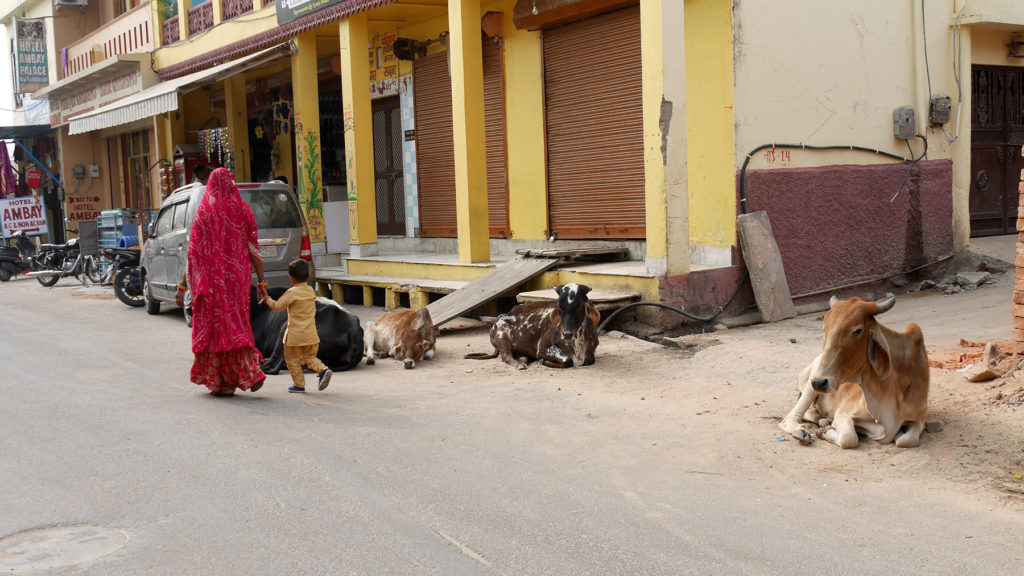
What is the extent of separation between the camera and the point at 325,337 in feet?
27.4

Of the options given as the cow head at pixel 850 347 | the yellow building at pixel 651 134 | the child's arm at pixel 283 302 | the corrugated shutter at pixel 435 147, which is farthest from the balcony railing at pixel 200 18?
the cow head at pixel 850 347

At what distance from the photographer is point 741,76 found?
393 inches

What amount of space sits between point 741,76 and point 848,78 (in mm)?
1898

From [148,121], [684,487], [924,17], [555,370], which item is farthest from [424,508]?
[148,121]

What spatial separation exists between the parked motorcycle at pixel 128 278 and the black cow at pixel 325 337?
664 cm

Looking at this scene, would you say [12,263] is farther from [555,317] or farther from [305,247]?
[555,317]

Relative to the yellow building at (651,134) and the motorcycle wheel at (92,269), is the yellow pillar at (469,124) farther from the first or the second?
the motorcycle wheel at (92,269)

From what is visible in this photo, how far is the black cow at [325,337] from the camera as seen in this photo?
8398 millimetres

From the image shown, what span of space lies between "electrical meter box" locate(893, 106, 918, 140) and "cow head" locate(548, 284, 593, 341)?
577 centimetres

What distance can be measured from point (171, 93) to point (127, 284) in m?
3.91

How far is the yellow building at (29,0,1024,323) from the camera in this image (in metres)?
10.0

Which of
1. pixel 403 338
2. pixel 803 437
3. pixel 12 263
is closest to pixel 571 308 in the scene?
pixel 403 338

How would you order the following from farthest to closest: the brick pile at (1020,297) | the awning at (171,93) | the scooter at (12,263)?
the scooter at (12,263) < the awning at (171,93) < the brick pile at (1020,297)

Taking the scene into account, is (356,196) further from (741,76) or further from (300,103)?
(741,76)
